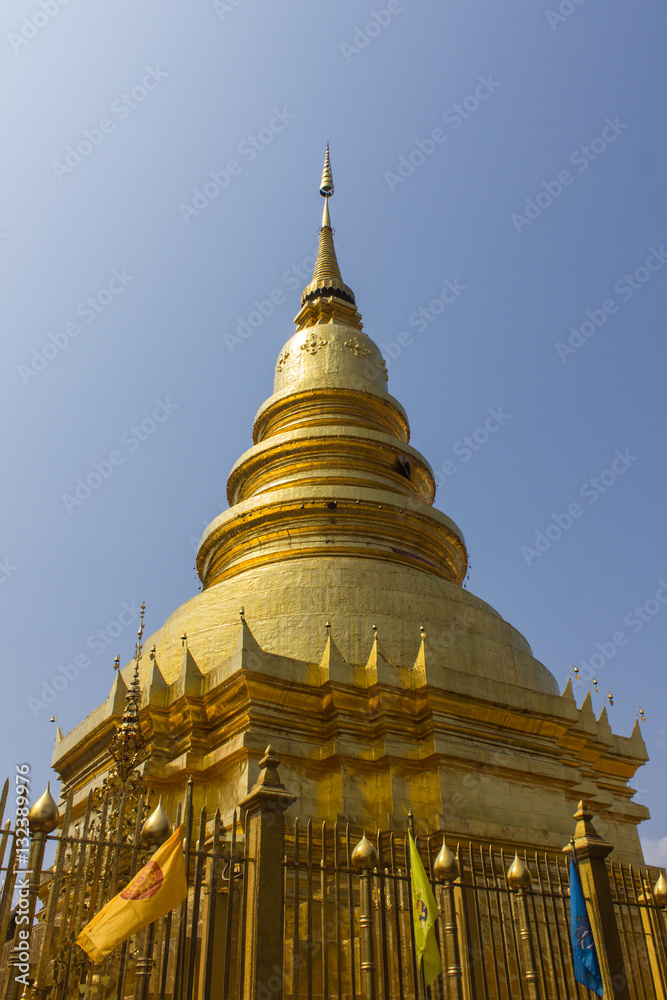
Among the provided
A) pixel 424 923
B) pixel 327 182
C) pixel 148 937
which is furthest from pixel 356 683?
pixel 327 182

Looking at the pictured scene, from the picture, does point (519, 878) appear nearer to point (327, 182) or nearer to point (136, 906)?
point (136, 906)

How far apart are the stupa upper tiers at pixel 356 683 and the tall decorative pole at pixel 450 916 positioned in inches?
238

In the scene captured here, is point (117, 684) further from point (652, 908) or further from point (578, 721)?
point (652, 908)

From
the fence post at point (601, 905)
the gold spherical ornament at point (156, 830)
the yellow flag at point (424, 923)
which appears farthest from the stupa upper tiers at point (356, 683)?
the gold spherical ornament at point (156, 830)

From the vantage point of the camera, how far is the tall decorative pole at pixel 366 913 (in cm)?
697

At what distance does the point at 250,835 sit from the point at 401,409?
19184 millimetres

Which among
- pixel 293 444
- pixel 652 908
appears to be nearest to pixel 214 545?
pixel 293 444

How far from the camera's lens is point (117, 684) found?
1661cm

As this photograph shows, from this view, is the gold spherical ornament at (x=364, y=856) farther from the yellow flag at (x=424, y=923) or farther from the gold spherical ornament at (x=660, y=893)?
the gold spherical ornament at (x=660, y=893)

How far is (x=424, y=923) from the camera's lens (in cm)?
755

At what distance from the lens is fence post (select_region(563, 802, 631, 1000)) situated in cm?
845

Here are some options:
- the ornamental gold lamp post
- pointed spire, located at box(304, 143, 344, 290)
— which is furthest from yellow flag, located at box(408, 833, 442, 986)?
pointed spire, located at box(304, 143, 344, 290)

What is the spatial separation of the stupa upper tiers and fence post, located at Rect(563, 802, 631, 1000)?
16.4ft

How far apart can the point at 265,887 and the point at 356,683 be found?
8470 millimetres
